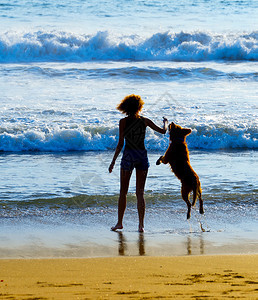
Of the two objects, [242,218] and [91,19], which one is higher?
[91,19]

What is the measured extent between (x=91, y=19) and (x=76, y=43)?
20.2 ft

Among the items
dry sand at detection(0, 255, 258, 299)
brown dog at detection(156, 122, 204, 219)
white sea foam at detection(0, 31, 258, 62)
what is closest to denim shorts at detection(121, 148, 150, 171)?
brown dog at detection(156, 122, 204, 219)

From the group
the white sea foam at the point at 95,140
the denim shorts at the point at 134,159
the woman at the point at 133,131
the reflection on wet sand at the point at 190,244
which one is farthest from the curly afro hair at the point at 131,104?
the white sea foam at the point at 95,140

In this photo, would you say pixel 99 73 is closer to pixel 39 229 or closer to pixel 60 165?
pixel 60 165

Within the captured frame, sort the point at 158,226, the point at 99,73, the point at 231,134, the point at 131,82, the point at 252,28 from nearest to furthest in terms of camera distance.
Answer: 1. the point at 158,226
2. the point at 231,134
3. the point at 131,82
4. the point at 99,73
5. the point at 252,28

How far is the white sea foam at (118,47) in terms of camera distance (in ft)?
87.5

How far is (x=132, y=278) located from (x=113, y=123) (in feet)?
31.2

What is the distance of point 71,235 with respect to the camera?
20.0 feet

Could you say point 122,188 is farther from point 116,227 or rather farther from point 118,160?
point 118,160

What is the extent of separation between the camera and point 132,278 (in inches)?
172

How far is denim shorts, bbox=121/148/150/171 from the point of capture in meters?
6.14

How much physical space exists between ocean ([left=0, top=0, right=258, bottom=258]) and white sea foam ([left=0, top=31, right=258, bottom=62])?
2.2 inches

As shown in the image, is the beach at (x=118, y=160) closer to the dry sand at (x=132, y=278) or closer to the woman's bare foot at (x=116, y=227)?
the dry sand at (x=132, y=278)

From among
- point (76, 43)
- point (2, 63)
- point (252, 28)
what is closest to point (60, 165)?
point (2, 63)
